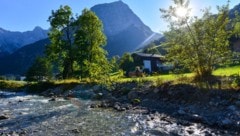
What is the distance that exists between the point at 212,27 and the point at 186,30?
229 centimetres

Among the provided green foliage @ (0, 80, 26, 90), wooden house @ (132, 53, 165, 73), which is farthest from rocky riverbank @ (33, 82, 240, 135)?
wooden house @ (132, 53, 165, 73)

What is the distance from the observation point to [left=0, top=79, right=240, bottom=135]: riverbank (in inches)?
766

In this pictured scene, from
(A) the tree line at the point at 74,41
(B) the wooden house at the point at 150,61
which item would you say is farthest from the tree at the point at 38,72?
(A) the tree line at the point at 74,41

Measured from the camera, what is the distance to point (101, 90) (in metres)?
41.6

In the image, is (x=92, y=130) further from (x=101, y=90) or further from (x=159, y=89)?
(x=101, y=90)

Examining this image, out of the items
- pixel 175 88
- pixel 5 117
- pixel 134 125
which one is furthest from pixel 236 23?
pixel 5 117

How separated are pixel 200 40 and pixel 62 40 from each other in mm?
42391

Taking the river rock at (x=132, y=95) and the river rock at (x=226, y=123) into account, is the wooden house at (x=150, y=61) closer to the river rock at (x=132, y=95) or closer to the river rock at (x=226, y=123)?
the river rock at (x=132, y=95)

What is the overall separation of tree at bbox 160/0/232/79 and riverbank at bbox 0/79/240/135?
278cm

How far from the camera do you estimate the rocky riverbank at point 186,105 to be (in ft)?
65.2

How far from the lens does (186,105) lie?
25312 millimetres

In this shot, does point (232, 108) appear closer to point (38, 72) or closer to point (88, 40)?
point (88, 40)

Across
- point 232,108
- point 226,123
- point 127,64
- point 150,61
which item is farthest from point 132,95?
point 127,64

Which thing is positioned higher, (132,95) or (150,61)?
(150,61)
